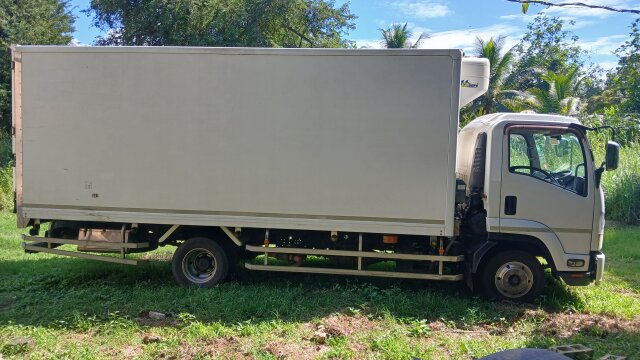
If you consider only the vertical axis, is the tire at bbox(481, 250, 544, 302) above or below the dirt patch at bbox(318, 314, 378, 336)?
above

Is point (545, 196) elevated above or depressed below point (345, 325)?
above

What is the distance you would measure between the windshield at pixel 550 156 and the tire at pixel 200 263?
3863mm

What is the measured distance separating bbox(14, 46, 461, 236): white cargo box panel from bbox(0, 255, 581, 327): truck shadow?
2.90 ft

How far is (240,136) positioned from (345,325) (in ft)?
8.58

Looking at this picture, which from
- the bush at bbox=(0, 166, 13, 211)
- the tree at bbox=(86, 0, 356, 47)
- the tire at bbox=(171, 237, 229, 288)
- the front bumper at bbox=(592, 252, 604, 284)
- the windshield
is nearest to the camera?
the front bumper at bbox=(592, 252, 604, 284)

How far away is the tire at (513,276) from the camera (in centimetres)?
614

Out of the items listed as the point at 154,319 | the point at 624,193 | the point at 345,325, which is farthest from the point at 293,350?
the point at 624,193

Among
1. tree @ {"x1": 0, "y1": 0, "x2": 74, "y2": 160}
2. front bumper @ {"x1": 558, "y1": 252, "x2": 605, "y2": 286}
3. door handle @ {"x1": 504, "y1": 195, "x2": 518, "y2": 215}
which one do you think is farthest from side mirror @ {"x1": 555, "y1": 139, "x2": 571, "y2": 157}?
tree @ {"x1": 0, "y1": 0, "x2": 74, "y2": 160}

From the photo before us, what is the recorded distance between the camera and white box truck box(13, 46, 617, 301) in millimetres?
5969

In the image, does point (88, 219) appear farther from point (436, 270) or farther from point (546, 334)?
point (546, 334)

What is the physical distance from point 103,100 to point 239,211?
7.33ft

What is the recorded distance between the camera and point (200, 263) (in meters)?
6.83

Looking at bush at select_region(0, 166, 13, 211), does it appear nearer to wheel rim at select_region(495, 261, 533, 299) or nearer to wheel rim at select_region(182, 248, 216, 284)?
wheel rim at select_region(182, 248, 216, 284)

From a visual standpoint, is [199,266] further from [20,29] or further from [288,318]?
[20,29]
